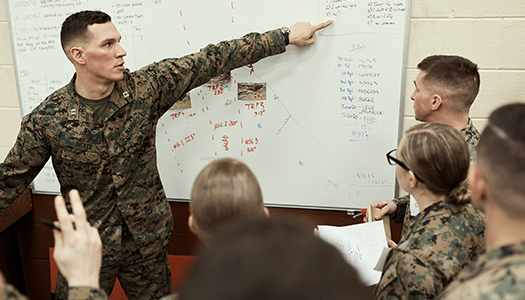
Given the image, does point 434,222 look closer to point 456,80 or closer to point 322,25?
point 456,80

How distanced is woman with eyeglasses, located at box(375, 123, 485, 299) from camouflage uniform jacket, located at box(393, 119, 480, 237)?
38 cm

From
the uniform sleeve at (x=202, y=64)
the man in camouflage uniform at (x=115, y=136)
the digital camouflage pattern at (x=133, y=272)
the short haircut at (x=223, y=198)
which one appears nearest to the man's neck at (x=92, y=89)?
the man in camouflage uniform at (x=115, y=136)

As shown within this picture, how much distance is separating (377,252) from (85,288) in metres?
1.10

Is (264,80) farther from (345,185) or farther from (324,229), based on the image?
(324,229)

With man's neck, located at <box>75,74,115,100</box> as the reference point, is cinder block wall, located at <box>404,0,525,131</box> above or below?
above

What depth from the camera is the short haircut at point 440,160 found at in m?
1.19

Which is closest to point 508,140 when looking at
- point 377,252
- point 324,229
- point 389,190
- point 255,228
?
point 255,228

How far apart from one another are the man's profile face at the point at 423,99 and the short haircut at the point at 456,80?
30 mm

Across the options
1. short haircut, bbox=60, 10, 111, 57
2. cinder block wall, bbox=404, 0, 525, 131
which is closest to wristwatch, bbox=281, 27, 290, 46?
cinder block wall, bbox=404, 0, 525, 131

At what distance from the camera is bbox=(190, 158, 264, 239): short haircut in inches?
39.3

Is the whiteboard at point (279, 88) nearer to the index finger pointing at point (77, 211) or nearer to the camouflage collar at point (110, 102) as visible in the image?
the camouflage collar at point (110, 102)

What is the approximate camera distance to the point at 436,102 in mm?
1742

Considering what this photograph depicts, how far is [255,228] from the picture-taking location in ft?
2.01

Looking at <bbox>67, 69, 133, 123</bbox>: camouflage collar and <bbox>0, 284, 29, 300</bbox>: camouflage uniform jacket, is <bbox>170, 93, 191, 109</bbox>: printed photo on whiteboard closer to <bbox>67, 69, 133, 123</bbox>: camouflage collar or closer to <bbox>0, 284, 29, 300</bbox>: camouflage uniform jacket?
<bbox>67, 69, 133, 123</bbox>: camouflage collar
